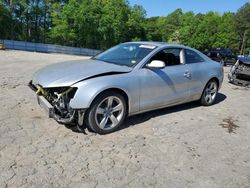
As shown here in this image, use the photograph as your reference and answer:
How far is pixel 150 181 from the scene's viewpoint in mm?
3463

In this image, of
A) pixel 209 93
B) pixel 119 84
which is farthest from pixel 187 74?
pixel 119 84

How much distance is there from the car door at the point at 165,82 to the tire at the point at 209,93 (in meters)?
0.83

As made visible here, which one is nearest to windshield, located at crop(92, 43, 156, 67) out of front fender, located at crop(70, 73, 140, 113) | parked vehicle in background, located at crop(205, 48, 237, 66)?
front fender, located at crop(70, 73, 140, 113)

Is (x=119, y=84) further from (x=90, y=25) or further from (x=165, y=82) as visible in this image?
(x=90, y=25)

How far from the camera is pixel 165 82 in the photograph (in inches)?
214

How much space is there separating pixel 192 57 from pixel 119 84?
7.70 ft

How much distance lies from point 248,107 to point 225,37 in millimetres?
53977

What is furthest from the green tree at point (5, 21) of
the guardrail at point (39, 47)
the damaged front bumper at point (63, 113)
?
the damaged front bumper at point (63, 113)

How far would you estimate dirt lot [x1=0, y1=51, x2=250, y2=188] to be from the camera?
3.46 metres

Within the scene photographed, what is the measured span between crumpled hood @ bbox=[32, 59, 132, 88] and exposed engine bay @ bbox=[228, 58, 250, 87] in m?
6.85

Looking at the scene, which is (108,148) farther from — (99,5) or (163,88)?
(99,5)

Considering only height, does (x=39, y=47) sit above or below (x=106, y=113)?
above

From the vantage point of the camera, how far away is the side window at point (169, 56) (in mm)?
5492

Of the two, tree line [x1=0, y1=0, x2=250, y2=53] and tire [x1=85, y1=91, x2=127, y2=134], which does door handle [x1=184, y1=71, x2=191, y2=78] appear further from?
tree line [x1=0, y1=0, x2=250, y2=53]
